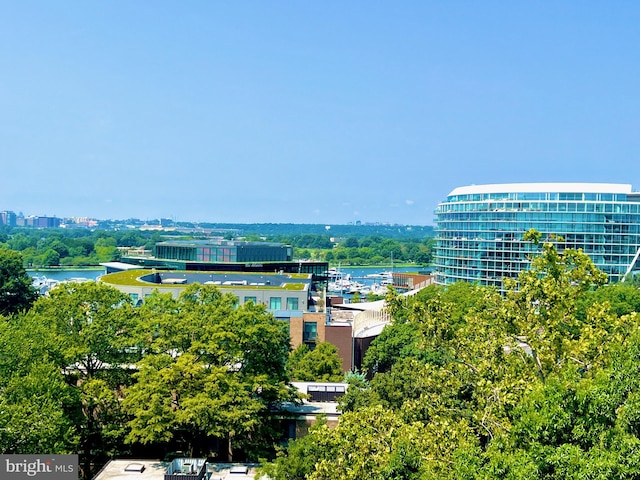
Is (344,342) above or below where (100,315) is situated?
below

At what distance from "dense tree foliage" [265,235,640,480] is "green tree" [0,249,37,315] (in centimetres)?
4647

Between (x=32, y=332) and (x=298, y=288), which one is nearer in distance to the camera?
(x=32, y=332)

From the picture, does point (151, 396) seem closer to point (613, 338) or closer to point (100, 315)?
point (100, 315)

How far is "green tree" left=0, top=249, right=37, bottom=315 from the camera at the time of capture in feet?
208

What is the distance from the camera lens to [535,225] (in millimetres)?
87125

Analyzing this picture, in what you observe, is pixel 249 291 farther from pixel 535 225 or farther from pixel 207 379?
pixel 535 225

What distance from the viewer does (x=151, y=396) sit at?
30828 mm

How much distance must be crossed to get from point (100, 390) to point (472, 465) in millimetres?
21650

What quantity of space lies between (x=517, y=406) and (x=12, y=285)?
188 feet

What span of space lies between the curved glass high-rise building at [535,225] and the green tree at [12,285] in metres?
51.9

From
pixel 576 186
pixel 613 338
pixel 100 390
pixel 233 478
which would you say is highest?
pixel 576 186

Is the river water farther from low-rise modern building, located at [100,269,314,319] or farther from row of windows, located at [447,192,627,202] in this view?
row of windows, located at [447,192,627,202]

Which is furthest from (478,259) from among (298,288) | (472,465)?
(472,465)

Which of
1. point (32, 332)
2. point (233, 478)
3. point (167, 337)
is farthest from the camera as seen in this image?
point (167, 337)
